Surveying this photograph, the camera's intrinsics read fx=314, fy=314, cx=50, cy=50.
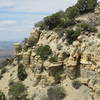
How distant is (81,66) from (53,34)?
11.3 m

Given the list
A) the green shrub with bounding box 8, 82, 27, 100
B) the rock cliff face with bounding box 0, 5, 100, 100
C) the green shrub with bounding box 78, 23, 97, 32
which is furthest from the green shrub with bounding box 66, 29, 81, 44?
the green shrub with bounding box 8, 82, 27, 100

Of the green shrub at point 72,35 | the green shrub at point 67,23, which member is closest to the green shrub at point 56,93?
the green shrub at point 72,35

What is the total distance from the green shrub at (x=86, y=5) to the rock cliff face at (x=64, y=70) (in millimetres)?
10434

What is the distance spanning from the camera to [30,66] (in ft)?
181

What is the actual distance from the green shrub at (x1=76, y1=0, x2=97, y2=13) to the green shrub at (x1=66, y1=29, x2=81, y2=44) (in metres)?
16.0

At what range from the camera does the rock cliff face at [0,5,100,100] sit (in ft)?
142

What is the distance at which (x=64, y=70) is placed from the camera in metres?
47.9

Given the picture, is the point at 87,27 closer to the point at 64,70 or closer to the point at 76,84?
the point at 64,70

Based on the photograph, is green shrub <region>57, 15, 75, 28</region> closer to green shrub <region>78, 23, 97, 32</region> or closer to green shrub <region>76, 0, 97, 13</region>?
green shrub <region>78, 23, 97, 32</region>

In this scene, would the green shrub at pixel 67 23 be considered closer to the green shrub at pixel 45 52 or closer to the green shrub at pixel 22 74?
the green shrub at pixel 45 52

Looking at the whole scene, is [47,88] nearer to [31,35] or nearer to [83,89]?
[83,89]

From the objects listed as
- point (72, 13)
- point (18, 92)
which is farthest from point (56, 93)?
point (72, 13)

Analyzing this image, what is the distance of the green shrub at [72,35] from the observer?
49.2 m

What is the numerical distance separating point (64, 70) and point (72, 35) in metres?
5.77
